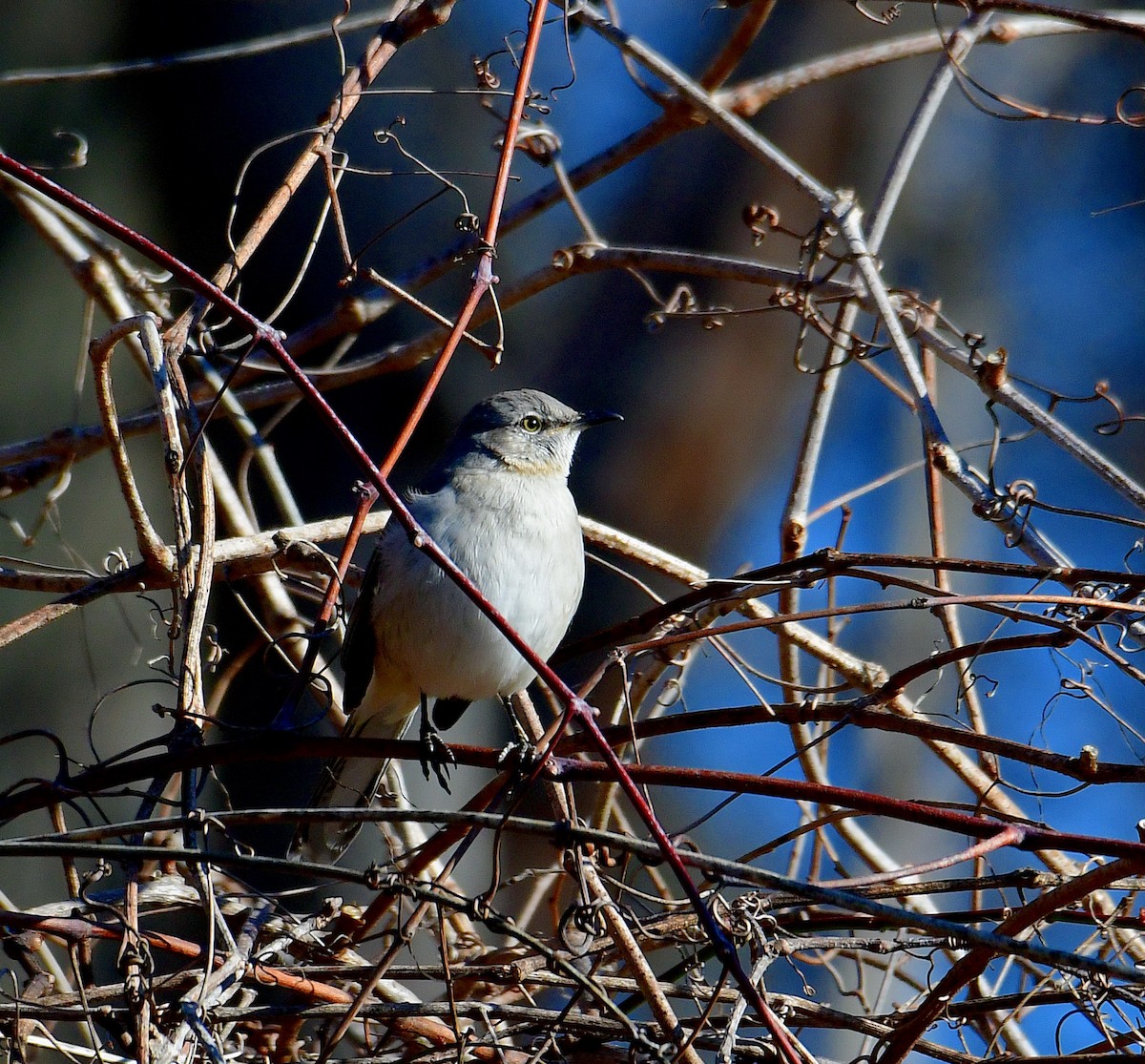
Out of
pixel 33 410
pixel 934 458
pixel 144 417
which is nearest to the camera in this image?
pixel 934 458

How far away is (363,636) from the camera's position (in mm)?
3518

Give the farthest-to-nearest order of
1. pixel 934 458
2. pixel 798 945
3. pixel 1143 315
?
pixel 1143 315 → pixel 934 458 → pixel 798 945

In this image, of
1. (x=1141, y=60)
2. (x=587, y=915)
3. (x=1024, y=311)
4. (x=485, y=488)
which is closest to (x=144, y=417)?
(x=485, y=488)

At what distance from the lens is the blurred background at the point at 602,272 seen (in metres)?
7.26

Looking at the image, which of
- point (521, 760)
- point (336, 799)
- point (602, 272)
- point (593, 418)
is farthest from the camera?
point (602, 272)

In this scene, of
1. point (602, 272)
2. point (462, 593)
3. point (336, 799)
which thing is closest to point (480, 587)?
point (462, 593)

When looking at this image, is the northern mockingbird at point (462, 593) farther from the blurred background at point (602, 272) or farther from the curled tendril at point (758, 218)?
the blurred background at point (602, 272)

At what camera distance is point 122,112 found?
313 inches

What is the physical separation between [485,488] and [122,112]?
584cm

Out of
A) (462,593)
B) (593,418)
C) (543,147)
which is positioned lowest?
(462,593)

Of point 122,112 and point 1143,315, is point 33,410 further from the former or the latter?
point 1143,315

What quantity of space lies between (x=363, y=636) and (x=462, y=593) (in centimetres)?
55

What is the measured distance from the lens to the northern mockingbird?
127 inches

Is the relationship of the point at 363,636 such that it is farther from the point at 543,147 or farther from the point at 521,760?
the point at 543,147
